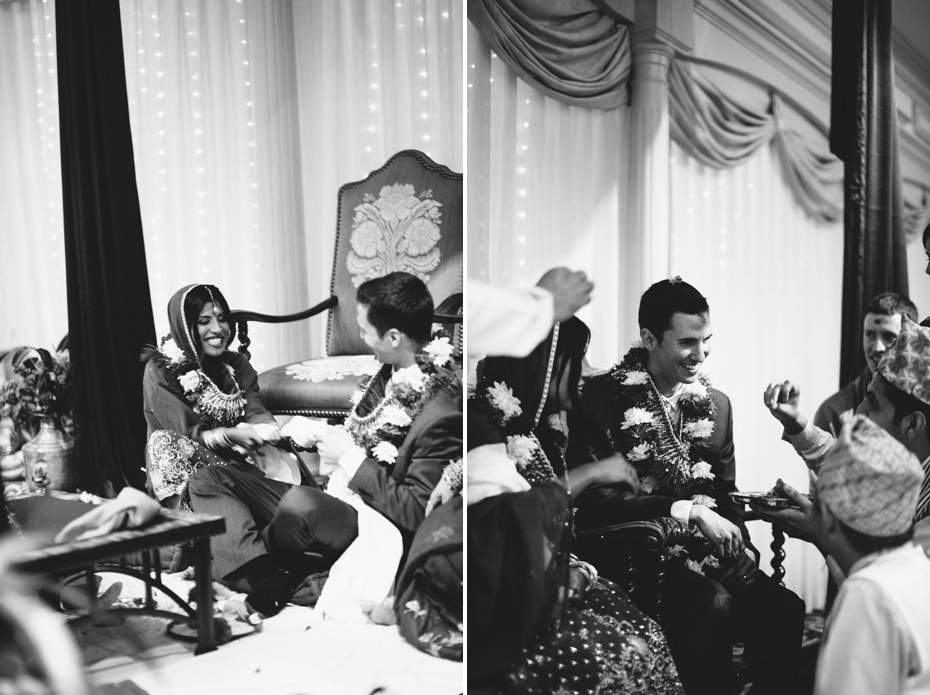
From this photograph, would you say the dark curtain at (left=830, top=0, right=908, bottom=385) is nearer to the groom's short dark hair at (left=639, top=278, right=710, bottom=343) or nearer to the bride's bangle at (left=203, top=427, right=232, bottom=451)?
the groom's short dark hair at (left=639, top=278, right=710, bottom=343)

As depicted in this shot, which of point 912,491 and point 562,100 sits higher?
point 562,100

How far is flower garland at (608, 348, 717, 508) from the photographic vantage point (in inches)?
86.0

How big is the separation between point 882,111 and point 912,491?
1112mm

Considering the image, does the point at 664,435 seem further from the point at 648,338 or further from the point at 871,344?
the point at 871,344

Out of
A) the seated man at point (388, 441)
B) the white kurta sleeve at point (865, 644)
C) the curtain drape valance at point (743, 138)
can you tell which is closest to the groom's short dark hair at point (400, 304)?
the seated man at point (388, 441)

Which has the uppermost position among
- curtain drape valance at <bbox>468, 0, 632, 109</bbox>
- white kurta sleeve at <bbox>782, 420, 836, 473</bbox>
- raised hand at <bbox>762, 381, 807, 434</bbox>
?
curtain drape valance at <bbox>468, 0, 632, 109</bbox>

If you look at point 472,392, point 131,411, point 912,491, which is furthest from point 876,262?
point 131,411

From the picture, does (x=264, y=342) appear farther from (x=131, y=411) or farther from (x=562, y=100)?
(x=562, y=100)

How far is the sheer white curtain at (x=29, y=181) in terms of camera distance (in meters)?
1.95

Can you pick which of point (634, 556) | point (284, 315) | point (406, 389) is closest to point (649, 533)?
point (634, 556)

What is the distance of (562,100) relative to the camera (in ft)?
7.13

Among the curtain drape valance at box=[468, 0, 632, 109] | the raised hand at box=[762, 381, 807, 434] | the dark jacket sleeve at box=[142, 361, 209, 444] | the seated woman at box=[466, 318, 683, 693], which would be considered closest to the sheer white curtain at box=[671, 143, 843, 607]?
Result: the raised hand at box=[762, 381, 807, 434]

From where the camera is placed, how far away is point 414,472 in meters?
2.31

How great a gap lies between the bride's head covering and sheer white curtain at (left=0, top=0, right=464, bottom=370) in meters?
0.03
